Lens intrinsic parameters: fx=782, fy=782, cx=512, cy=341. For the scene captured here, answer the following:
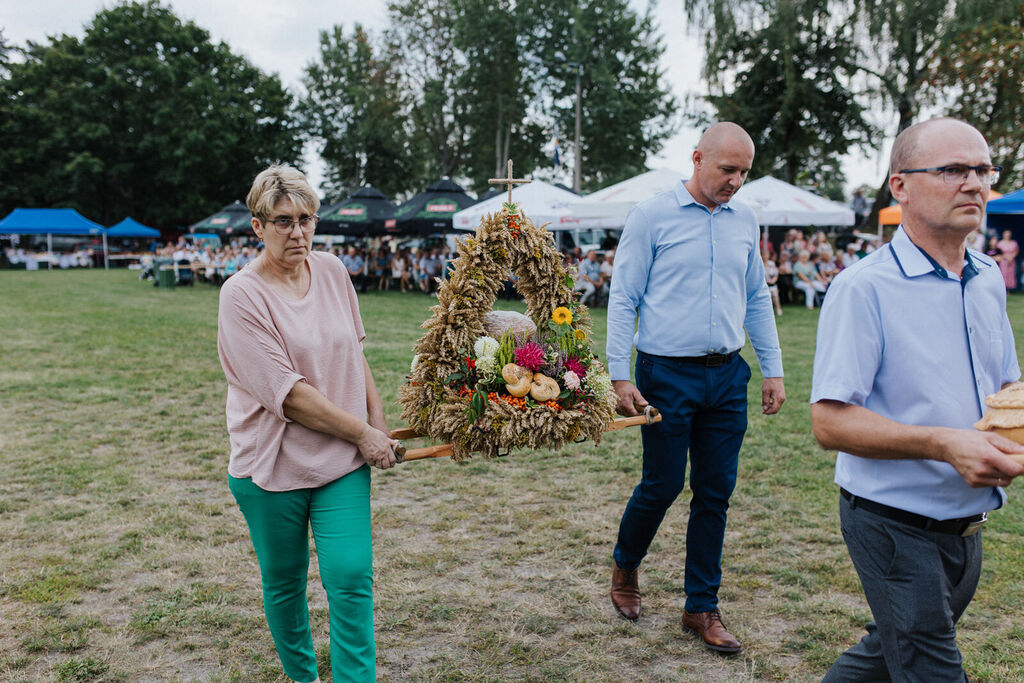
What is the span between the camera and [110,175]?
5109 cm

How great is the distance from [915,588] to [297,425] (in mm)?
2004

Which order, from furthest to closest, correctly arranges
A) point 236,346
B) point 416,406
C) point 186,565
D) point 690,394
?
point 186,565 < point 690,394 < point 416,406 < point 236,346

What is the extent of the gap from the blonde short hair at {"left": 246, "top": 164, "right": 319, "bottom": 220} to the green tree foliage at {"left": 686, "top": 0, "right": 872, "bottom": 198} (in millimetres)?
29600

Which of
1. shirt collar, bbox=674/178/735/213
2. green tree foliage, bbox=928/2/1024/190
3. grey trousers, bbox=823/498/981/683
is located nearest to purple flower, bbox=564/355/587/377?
shirt collar, bbox=674/178/735/213

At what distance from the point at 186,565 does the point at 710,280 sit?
3.31m

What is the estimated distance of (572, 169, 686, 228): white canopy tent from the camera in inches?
677

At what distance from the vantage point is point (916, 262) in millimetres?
2107

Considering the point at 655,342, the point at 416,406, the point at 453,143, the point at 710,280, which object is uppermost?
the point at 453,143

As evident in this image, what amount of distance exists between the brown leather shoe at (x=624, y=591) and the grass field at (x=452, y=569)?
0.29 ft

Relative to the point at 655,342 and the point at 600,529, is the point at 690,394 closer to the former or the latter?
the point at 655,342

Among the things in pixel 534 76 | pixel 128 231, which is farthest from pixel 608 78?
pixel 128 231

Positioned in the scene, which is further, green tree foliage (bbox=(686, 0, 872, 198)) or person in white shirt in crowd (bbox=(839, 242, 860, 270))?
green tree foliage (bbox=(686, 0, 872, 198))

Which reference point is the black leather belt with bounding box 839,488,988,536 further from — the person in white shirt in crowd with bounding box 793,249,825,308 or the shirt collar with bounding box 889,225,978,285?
the person in white shirt in crowd with bounding box 793,249,825,308

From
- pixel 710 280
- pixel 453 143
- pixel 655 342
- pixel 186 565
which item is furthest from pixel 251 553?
pixel 453 143
